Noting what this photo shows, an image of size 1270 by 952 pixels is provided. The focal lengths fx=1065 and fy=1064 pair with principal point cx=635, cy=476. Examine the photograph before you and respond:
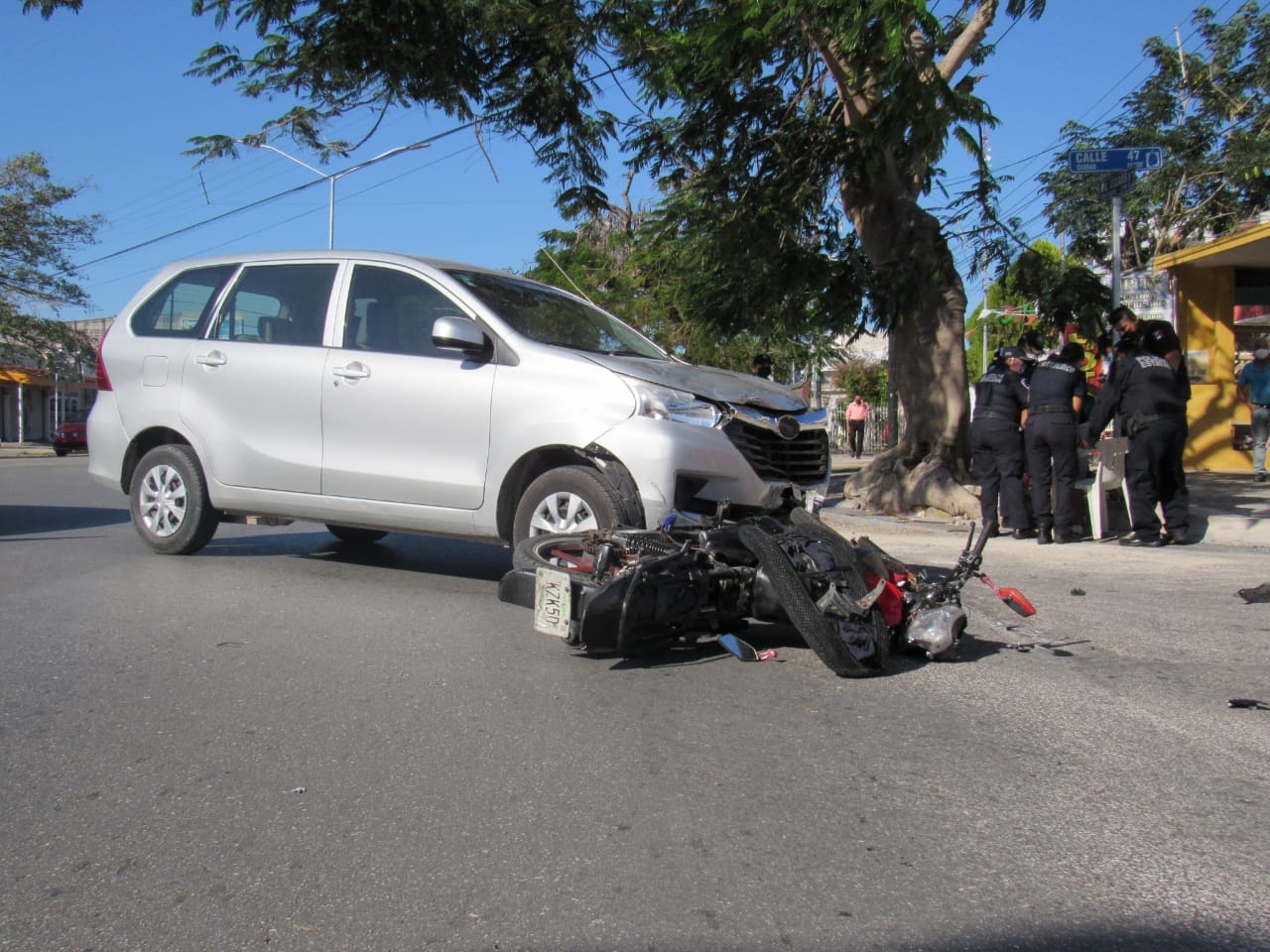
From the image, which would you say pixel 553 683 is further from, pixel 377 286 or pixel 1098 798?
pixel 377 286

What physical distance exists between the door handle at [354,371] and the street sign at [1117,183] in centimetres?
699

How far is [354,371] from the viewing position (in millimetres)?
6477

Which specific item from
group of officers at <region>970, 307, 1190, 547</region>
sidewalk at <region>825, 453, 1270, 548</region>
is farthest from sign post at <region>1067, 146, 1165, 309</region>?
sidewalk at <region>825, 453, 1270, 548</region>

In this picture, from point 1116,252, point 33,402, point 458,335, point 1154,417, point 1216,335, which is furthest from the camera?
point 33,402

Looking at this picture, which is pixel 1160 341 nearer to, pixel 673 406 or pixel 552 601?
pixel 673 406

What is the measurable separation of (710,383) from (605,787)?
10.1 feet

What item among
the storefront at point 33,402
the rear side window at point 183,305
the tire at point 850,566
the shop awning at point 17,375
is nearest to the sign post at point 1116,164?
the tire at point 850,566

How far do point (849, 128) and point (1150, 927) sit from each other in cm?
967

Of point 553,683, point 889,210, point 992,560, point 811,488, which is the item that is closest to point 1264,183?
point 889,210

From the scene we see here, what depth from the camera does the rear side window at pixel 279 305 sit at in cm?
686

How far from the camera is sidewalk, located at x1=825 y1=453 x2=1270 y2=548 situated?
903 centimetres

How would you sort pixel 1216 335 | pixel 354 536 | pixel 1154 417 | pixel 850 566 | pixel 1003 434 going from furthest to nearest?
pixel 1216 335, pixel 1003 434, pixel 1154 417, pixel 354 536, pixel 850 566

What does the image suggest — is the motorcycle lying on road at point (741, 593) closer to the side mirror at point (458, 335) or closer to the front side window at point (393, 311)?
the side mirror at point (458, 335)

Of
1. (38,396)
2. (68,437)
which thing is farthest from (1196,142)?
(38,396)
